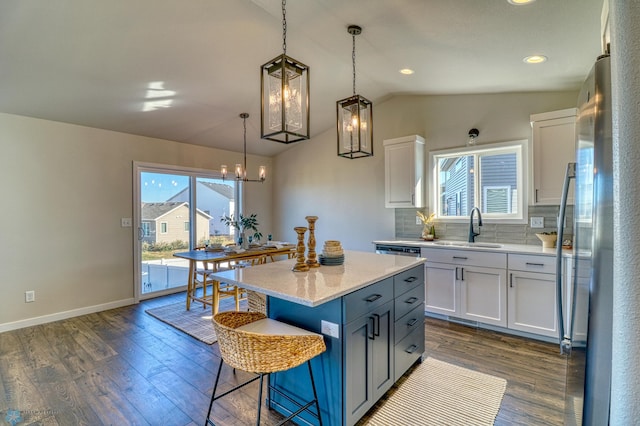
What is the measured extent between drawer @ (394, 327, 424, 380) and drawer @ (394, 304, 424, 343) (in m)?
0.04

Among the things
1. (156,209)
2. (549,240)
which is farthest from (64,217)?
(549,240)

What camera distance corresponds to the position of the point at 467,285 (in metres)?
3.38

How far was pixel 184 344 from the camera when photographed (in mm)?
3102

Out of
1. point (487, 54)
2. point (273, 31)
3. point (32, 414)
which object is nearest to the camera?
point (32, 414)

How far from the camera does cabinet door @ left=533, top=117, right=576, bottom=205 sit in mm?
3020

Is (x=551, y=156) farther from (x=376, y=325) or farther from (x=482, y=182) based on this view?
(x=376, y=325)

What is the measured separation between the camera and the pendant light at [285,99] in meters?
1.79

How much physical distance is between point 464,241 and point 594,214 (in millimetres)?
3305

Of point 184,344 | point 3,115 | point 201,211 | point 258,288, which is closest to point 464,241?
point 258,288

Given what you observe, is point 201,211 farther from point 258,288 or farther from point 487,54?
point 487,54

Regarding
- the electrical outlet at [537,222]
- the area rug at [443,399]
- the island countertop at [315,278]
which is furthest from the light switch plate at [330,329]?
the electrical outlet at [537,222]

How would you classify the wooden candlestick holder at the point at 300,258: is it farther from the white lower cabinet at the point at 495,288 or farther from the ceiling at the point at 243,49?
the white lower cabinet at the point at 495,288

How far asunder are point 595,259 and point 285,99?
5.13ft

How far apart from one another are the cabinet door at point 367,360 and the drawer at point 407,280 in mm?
155
